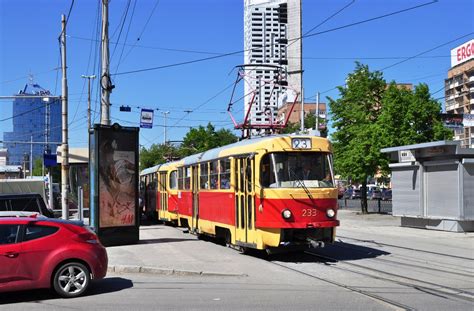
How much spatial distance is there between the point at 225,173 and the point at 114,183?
3.70 metres

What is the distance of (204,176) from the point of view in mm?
17969

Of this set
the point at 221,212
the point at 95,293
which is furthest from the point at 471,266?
the point at 95,293

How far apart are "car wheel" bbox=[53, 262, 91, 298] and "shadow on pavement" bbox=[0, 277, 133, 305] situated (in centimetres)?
20

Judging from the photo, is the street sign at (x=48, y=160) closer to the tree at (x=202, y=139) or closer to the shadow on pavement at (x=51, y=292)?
the shadow on pavement at (x=51, y=292)

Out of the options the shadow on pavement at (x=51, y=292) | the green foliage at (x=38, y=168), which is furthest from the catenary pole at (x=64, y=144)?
the green foliage at (x=38, y=168)

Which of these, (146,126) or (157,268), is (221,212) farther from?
(146,126)

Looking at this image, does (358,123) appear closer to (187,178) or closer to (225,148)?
(187,178)

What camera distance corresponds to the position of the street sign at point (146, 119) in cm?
3159

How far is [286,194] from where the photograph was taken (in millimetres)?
12758

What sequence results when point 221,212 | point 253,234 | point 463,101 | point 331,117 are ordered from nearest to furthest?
point 253,234, point 221,212, point 331,117, point 463,101

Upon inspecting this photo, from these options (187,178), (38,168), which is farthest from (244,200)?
(38,168)

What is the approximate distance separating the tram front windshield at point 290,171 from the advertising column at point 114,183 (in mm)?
5558

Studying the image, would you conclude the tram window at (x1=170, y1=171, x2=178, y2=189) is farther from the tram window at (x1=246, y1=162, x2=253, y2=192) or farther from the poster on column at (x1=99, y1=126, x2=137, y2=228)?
the tram window at (x1=246, y1=162, x2=253, y2=192)

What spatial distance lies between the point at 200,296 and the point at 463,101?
128 m
